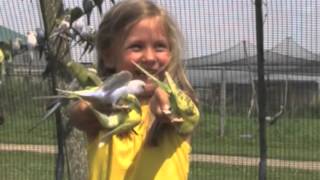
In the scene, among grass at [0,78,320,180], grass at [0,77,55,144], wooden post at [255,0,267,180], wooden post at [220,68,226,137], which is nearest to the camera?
wooden post at [255,0,267,180]

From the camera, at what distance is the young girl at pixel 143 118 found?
1.65m

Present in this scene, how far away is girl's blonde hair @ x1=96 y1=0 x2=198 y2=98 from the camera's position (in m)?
1.70

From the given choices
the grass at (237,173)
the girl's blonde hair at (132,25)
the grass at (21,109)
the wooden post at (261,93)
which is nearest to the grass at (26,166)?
the grass at (21,109)

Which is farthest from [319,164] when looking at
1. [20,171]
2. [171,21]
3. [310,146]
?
[171,21]

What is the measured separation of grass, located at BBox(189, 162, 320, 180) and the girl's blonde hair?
20.4ft

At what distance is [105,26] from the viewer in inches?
70.3

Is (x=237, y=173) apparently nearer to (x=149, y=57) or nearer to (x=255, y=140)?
(x=255, y=140)

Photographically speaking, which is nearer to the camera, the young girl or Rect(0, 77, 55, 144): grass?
the young girl

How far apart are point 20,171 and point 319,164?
3.68 meters

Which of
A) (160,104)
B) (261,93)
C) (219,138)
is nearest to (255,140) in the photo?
(261,93)

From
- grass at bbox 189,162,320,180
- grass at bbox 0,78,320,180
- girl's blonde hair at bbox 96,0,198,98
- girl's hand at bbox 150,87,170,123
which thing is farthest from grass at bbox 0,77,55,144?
girl's hand at bbox 150,87,170,123

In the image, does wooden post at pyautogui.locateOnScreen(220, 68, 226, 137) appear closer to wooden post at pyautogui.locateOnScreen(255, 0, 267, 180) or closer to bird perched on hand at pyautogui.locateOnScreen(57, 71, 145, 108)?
wooden post at pyautogui.locateOnScreen(255, 0, 267, 180)

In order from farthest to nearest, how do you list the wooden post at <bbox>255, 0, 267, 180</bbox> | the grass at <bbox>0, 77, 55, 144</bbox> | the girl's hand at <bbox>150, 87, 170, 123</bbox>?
the grass at <bbox>0, 77, 55, 144</bbox>, the wooden post at <bbox>255, 0, 267, 180</bbox>, the girl's hand at <bbox>150, 87, 170, 123</bbox>

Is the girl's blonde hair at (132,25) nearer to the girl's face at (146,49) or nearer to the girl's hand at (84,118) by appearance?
the girl's face at (146,49)
